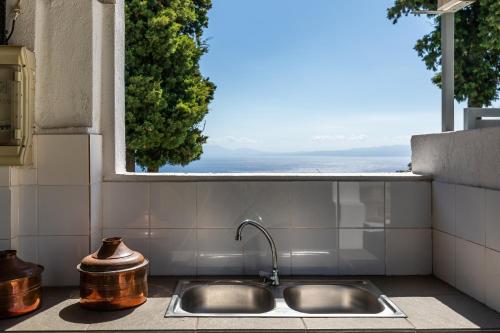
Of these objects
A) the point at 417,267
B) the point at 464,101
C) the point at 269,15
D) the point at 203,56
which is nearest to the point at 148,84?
the point at 203,56

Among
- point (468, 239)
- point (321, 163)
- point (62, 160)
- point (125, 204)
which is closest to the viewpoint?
point (468, 239)

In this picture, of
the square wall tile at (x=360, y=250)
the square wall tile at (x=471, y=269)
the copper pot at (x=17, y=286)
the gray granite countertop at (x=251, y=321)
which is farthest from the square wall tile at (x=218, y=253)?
the square wall tile at (x=471, y=269)

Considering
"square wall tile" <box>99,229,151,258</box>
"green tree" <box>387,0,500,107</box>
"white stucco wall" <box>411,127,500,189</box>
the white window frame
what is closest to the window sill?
the white window frame

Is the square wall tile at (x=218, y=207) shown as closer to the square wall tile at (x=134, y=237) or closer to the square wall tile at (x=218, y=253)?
the square wall tile at (x=218, y=253)

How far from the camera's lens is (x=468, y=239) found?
1521mm

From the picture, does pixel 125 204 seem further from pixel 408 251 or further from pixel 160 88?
pixel 160 88

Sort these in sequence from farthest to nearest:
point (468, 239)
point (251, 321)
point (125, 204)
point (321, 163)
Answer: point (321, 163) < point (125, 204) < point (468, 239) < point (251, 321)

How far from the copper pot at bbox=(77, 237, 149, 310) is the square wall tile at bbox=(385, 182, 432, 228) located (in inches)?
43.2

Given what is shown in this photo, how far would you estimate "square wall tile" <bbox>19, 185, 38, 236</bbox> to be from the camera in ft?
5.43

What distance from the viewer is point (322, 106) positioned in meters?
30.1

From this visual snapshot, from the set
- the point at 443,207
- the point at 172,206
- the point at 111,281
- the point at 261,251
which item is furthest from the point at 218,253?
the point at 443,207

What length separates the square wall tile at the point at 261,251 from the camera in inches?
71.2

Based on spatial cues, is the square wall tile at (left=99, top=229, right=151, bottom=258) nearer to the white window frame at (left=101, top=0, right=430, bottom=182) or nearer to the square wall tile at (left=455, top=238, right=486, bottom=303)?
the white window frame at (left=101, top=0, right=430, bottom=182)

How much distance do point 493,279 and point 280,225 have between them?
824 millimetres
